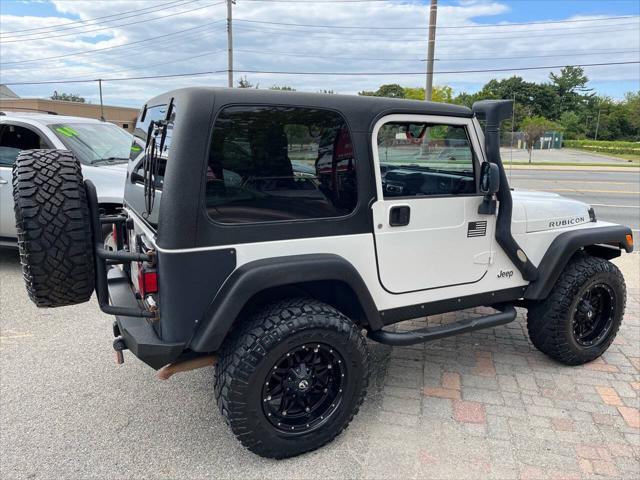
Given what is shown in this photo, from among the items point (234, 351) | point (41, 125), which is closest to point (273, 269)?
point (234, 351)

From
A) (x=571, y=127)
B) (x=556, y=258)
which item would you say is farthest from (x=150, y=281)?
(x=571, y=127)

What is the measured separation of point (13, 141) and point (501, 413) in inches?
244

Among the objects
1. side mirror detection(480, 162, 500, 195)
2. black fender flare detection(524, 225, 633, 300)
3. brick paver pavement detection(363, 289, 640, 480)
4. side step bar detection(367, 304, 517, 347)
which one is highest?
side mirror detection(480, 162, 500, 195)

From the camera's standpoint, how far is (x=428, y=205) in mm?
2936

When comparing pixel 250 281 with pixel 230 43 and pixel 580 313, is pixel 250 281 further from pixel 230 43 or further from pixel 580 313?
pixel 230 43

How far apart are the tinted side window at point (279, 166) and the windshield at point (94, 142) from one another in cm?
397

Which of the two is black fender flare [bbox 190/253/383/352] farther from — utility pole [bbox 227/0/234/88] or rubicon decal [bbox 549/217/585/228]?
utility pole [bbox 227/0/234/88]

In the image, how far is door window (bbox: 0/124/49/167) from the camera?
590cm

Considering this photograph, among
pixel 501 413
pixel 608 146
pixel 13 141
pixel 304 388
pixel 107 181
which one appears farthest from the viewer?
pixel 608 146

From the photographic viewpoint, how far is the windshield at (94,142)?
18.9 ft

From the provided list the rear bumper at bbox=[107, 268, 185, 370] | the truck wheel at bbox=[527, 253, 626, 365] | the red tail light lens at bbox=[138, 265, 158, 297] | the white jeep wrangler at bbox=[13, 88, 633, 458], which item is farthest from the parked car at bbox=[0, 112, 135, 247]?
the truck wheel at bbox=[527, 253, 626, 365]

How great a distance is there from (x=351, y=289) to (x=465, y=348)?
5.73 ft

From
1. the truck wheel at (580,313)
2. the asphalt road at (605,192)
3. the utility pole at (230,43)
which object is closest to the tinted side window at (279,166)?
the truck wheel at (580,313)

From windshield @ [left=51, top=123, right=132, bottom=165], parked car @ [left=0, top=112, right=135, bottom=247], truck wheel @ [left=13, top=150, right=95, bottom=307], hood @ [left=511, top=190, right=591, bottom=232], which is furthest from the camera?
windshield @ [left=51, top=123, right=132, bottom=165]
